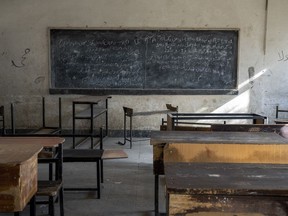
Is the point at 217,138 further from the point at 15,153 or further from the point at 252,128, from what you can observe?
the point at 15,153

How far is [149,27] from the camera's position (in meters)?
6.98

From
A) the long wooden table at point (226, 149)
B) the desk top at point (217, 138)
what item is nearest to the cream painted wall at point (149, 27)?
the desk top at point (217, 138)

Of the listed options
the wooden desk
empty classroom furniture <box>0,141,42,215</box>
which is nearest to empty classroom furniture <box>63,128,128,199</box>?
empty classroom furniture <box>0,141,42,215</box>

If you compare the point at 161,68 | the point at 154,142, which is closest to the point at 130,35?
the point at 161,68

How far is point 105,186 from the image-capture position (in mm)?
4250

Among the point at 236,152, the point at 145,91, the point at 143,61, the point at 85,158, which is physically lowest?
the point at 85,158

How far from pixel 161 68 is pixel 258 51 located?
5.61ft

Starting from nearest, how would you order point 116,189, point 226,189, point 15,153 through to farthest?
point 226,189 → point 15,153 → point 116,189

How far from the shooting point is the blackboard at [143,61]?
276 inches

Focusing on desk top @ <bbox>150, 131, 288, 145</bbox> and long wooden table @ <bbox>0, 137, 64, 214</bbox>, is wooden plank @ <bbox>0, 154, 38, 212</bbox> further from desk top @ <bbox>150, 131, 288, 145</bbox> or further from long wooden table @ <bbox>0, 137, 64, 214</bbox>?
desk top @ <bbox>150, 131, 288, 145</bbox>

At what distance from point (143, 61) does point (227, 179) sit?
5495 millimetres

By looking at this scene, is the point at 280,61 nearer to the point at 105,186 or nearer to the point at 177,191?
the point at 105,186

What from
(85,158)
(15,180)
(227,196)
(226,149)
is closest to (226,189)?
(227,196)

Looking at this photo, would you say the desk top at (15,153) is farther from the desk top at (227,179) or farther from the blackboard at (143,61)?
the blackboard at (143,61)
